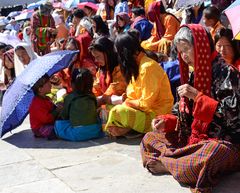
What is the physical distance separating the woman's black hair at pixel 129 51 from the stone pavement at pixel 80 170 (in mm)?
753

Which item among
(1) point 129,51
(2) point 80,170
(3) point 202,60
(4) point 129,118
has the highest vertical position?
(3) point 202,60

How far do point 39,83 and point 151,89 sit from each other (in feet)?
4.78

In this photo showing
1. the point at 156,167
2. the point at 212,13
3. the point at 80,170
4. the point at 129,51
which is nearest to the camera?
the point at 156,167

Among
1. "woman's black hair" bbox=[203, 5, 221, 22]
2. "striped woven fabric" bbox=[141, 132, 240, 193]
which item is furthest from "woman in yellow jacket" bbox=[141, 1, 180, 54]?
"striped woven fabric" bbox=[141, 132, 240, 193]

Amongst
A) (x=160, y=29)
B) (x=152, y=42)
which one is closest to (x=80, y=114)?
(x=152, y=42)

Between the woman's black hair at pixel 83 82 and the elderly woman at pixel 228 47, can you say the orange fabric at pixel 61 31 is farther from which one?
the elderly woman at pixel 228 47

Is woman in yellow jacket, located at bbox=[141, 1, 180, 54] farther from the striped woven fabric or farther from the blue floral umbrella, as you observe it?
the striped woven fabric

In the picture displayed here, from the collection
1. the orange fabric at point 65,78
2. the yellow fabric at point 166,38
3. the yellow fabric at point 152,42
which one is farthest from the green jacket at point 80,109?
the yellow fabric at point 152,42

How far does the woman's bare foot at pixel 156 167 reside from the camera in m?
3.83

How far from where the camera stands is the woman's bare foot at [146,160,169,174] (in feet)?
12.6

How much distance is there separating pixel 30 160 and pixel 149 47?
333 centimetres

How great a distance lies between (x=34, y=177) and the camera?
417 centimetres

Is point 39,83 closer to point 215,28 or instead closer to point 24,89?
point 24,89

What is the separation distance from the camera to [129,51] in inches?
186
